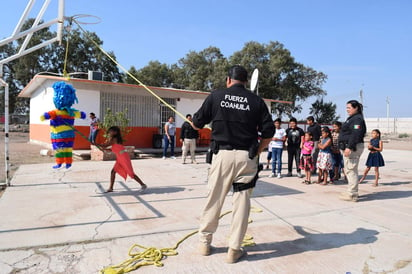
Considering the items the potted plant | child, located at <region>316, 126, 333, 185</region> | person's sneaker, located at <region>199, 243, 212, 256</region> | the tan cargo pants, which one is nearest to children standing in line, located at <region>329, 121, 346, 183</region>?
child, located at <region>316, 126, 333, 185</region>

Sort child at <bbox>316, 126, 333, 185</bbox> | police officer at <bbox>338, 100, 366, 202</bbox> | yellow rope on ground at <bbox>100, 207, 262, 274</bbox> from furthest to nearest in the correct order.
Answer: child at <bbox>316, 126, 333, 185</bbox> → police officer at <bbox>338, 100, 366, 202</bbox> → yellow rope on ground at <bbox>100, 207, 262, 274</bbox>

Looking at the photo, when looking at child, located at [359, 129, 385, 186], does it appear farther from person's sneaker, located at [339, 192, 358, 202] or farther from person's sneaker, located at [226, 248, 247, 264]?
person's sneaker, located at [226, 248, 247, 264]

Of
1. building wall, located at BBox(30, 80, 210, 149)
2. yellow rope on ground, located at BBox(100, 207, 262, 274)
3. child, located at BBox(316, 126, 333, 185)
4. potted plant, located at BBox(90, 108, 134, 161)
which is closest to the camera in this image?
yellow rope on ground, located at BBox(100, 207, 262, 274)

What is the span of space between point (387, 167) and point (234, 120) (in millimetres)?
10577

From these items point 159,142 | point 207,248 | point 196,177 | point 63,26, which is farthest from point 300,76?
point 207,248

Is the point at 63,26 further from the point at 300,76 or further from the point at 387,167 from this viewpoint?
the point at 300,76

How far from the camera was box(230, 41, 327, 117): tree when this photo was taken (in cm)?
3303

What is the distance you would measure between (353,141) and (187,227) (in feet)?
12.0

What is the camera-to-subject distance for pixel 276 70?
32656mm

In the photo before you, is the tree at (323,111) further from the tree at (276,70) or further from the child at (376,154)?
the child at (376,154)

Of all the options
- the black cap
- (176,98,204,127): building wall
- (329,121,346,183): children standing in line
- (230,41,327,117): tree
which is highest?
(230,41,327,117): tree

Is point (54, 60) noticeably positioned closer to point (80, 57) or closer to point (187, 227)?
point (80, 57)

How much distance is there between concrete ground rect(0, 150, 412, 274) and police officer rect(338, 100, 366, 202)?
15.6 inches

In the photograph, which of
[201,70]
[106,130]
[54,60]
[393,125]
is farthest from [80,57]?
[393,125]
